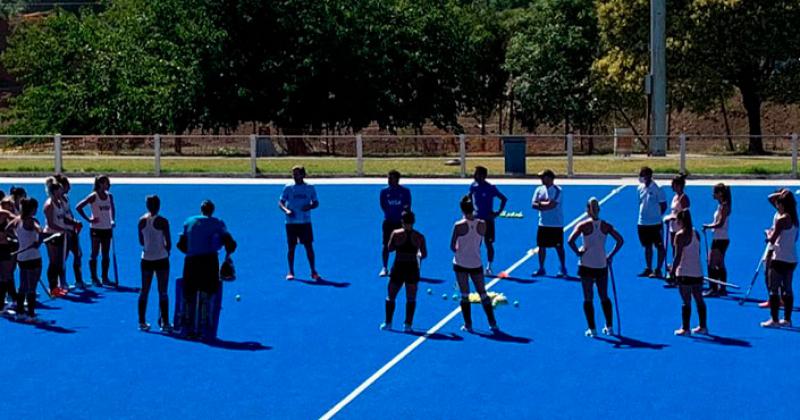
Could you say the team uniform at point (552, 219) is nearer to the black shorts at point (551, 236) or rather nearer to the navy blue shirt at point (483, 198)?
the black shorts at point (551, 236)

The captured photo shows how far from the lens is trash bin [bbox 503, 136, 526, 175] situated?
40.3 m

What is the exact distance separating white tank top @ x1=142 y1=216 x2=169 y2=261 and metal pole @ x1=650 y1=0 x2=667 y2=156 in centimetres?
3279

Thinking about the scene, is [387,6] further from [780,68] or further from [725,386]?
[725,386]

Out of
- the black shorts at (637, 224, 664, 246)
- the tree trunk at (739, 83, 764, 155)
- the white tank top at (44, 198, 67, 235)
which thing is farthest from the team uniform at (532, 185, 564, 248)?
the tree trunk at (739, 83, 764, 155)

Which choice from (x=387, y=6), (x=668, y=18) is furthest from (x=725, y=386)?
(x=387, y=6)

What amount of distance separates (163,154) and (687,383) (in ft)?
147

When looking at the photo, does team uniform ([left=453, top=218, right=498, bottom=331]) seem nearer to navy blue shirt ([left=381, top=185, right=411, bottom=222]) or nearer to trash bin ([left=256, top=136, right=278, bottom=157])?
navy blue shirt ([left=381, top=185, right=411, bottom=222])

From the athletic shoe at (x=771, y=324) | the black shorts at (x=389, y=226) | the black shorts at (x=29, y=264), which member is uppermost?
the black shorts at (x=389, y=226)

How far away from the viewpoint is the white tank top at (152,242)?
1484 cm

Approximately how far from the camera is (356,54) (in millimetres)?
54875

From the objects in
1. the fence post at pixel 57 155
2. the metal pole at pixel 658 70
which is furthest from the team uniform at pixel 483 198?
the metal pole at pixel 658 70

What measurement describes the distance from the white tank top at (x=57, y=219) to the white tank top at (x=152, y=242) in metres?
3.07

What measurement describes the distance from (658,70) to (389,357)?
35.3 meters

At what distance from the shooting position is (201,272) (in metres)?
14.1
